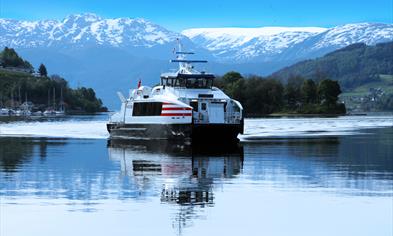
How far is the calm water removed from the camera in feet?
72.3

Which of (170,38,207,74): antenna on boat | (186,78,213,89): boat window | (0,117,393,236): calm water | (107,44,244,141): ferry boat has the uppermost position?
(170,38,207,74): antenna on boat

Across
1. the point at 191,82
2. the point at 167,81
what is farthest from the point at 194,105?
the point at 167,81

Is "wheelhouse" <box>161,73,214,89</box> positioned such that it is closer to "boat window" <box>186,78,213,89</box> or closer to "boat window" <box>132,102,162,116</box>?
"boat window" <box>186,78,213,89</box>

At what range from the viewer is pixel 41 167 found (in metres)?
40.1

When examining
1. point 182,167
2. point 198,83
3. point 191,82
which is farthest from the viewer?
point 198,83

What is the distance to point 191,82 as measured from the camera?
222ft

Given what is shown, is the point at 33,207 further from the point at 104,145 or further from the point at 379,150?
the point at 104,145

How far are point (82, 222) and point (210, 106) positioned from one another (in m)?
42.4

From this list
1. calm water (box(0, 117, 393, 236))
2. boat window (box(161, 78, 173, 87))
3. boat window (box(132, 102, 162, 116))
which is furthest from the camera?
boat window (box(161, 78, 173, 87))

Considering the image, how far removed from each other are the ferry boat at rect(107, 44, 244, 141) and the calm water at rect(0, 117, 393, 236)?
13.5 meters

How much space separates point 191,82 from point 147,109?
4.26 m

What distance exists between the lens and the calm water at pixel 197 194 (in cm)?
2203

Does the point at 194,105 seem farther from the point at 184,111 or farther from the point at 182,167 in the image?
the point at 182,167

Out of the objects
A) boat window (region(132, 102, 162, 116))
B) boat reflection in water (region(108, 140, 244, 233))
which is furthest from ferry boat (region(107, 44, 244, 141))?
boat reflection in water (region(108, 140, 244, 233))
